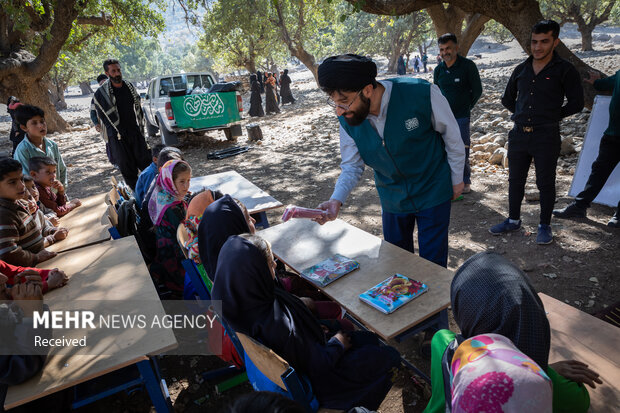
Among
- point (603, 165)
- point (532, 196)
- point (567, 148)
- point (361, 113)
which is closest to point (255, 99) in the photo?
point (567, 148)

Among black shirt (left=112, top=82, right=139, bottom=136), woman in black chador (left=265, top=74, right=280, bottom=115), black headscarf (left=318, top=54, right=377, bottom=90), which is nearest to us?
black headscarf (left=318, top=54, right=377, bottom=90)

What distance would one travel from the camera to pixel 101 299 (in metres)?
2.20

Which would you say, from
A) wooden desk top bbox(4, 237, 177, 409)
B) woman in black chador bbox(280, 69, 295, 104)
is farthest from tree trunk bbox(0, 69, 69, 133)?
wooden desk top bbox(4, 237, 177, 409)

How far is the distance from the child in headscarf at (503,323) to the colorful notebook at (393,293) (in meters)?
0.38

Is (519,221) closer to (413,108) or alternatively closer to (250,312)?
(413,108)

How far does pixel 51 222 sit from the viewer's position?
348cm

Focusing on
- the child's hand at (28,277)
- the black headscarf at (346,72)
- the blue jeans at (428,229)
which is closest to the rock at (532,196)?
the blue jeans at (428,229)

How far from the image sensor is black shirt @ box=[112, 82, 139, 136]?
5410 mm

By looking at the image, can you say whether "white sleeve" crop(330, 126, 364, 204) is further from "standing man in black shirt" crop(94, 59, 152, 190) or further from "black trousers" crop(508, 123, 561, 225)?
"standing man in black shirt" crop(94, 59, 152, 190)

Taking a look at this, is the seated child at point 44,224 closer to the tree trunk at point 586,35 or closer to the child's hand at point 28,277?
the child's hand at point 28,277

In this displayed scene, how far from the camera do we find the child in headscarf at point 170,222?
3.21 metres

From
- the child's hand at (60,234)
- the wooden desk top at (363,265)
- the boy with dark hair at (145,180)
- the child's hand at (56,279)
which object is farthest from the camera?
the boy with dark hair at (145,180)

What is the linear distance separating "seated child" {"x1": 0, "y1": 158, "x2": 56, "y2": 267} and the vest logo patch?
2661mm

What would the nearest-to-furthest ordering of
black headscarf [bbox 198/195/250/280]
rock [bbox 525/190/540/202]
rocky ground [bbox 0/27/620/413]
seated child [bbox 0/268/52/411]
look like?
seated child [bbox 0/268/52/411] → black headscarf [bbox 198/195/250/280] → rocky ground [bbox 0/27/620/413] → rock [bbox 525/190/540/202]
